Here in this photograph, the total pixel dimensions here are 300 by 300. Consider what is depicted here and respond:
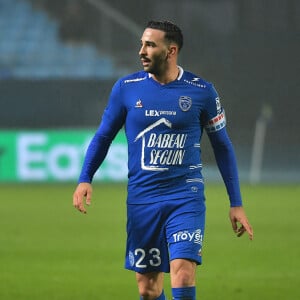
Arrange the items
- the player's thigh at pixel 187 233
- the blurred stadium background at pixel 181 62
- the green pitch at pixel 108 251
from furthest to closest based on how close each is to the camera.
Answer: the blurred stadium background at pixel 181 62
the green pitch at pixel 108 251
the player's thigh at pixel 187 233

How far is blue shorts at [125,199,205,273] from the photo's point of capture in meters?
6.61

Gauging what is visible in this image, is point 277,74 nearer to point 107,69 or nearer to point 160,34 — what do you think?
point 107,69

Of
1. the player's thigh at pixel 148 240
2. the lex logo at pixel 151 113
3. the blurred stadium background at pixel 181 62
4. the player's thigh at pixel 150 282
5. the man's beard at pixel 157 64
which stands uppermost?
the blurred stadium background at pixel 181 62

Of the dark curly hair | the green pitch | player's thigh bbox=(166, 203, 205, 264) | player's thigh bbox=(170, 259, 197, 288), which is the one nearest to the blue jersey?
player's thigh bbox=(166, 203, 205, 264)

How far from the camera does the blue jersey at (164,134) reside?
22.1 ft

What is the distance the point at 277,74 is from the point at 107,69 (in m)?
4.33

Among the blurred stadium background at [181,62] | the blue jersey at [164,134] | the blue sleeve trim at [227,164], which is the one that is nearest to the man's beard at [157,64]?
the blue jersey at [164,134]

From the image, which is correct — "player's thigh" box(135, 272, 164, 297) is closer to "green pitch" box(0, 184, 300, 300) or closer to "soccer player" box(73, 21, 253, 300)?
"soccer player" box(73, 21, 253, 300)

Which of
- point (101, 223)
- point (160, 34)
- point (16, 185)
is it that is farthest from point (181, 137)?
point (16, 185)

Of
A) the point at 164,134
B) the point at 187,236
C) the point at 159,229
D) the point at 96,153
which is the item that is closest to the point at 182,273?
the point at 187,236

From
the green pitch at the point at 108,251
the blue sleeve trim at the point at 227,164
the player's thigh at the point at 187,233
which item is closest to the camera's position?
the player's thigh at the point at 187,233

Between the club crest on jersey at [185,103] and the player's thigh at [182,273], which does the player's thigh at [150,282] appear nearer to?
the player's thigh at [182,273]

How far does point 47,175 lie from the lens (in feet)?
80.1

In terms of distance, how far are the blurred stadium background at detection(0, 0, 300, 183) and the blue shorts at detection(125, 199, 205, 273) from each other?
19.2m
